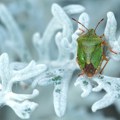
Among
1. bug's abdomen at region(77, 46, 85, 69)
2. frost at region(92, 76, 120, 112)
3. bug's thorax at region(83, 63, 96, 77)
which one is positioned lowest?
frost at region(92, 76, 120, 112)

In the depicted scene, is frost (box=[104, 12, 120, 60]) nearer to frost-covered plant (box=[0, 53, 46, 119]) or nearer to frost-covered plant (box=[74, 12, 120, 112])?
frost-covered plant (box=[74, 12, 120, 112])

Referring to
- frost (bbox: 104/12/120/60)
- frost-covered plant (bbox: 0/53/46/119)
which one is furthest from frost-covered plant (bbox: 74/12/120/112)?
frost-covered plant (bbox: 0/53/46/119)

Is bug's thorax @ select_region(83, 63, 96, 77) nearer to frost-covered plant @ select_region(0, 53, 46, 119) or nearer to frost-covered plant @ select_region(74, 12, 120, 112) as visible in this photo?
frost-covered plant @ select_region(74, 12, 120, 112)

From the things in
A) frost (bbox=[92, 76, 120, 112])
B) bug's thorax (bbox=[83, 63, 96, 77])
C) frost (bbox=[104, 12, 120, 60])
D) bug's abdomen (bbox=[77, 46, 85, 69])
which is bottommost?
frost (bbox=[92, 76, 120, 112])

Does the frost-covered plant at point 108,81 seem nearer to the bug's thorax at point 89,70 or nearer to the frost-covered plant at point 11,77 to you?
the bug's thorax at point 89,70

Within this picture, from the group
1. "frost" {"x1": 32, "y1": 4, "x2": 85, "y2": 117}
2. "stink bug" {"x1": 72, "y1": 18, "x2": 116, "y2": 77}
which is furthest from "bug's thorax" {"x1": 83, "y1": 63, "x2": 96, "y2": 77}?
"frost" {"x1": 32, "y1": 4, "x2": 85, "y2": 117}

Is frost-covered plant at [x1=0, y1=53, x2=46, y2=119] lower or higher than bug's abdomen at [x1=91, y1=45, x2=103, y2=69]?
lower

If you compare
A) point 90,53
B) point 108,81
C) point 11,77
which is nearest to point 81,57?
point 90,53

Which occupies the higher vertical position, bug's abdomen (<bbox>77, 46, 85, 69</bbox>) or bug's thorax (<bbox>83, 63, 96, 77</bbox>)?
bug's abdomen (<bbox>77, 46, 85, 69</bbox>)

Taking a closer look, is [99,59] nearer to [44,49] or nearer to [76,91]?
[44,49]

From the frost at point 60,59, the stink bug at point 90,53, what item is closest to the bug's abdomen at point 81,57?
the stink bug at point 90,53
